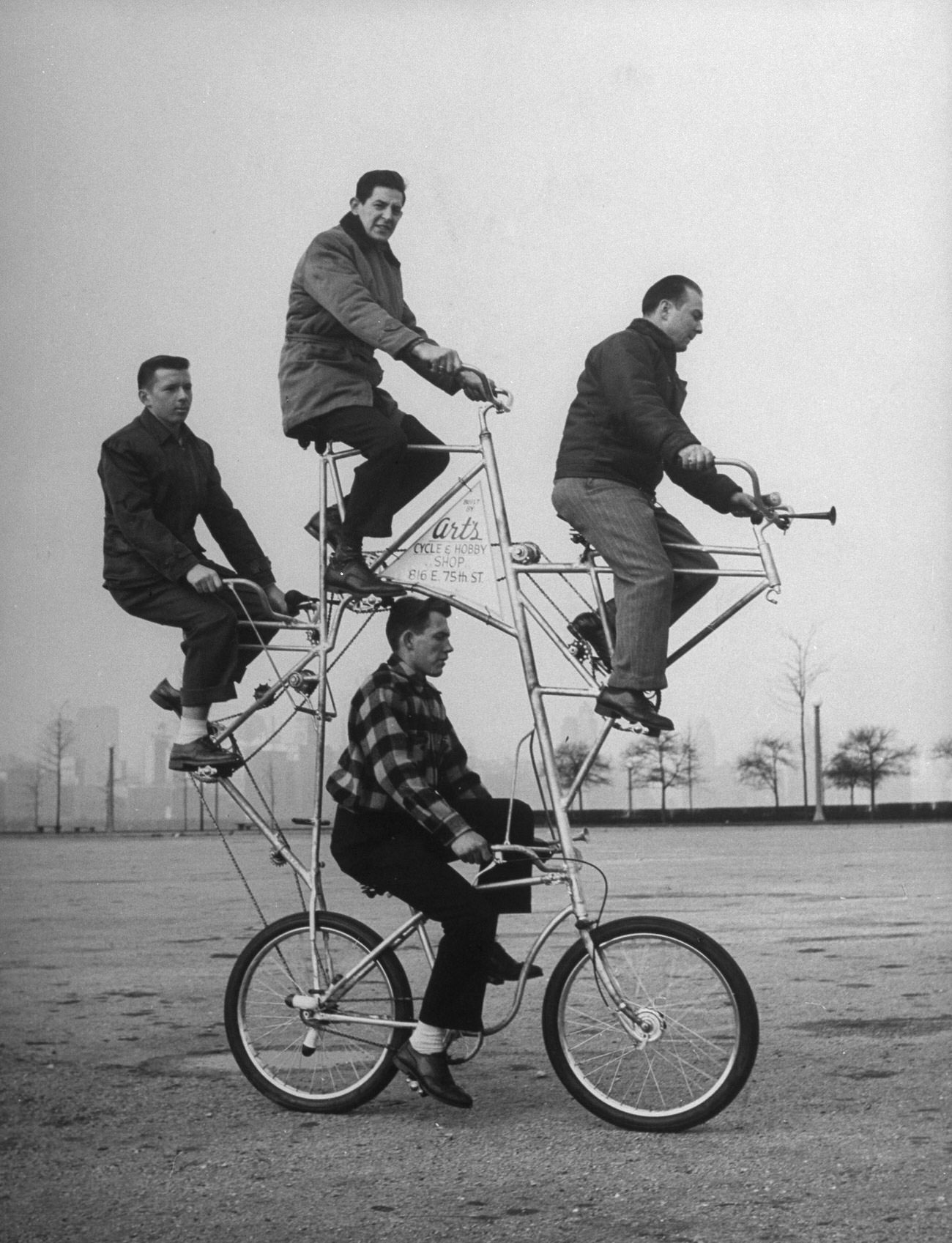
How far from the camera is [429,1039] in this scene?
4395 millimetres

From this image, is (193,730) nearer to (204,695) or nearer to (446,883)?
(204,695)

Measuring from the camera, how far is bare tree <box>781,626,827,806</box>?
5461mm

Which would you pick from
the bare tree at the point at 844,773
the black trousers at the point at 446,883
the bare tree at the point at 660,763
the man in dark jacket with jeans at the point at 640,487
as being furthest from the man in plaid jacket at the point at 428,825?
the bare tree at the point at 844,773

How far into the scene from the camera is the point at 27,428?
5609 millimetres

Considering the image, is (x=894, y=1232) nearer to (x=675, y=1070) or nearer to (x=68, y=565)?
(x=675, y=1070)

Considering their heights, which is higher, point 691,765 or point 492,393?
point 492,393

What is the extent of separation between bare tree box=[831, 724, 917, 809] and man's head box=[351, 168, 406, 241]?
101 inches

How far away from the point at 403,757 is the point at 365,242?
1.75 meters

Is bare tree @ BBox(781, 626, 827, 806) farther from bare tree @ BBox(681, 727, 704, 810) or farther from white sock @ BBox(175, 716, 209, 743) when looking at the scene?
white sock @ BBox(175, 716, 209, 743)

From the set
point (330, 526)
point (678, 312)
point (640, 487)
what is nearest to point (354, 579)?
point (330, 526)

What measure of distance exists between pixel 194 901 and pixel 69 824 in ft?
5.92

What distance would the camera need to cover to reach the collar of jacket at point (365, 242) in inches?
197

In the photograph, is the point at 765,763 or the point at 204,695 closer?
the point at 204,695

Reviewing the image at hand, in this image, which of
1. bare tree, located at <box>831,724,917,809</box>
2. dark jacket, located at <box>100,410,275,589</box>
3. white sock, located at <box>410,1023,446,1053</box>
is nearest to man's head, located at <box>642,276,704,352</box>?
dark jacket, located at <box>100,410,275,589</box>
